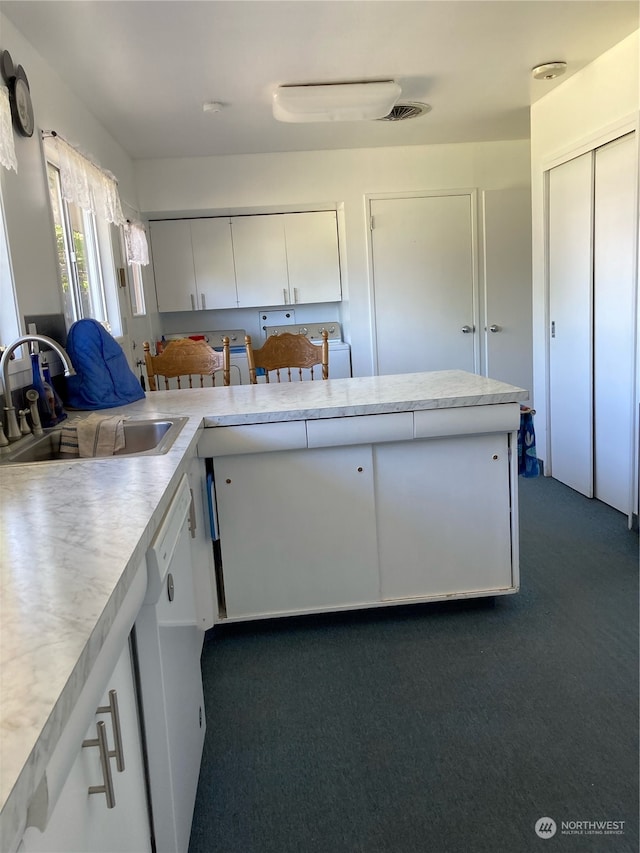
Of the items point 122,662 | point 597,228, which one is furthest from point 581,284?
point 122,662

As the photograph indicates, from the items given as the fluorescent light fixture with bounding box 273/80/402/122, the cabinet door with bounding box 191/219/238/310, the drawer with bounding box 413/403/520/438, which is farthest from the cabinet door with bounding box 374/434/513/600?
the cabinet door with bounding box 191/219/238/310

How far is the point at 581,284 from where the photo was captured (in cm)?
352

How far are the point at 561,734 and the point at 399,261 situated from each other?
3.97 meters

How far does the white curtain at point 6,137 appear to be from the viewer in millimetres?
2068

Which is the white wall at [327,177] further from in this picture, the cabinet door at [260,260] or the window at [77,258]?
the window at [77,258]

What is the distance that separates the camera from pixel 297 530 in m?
2.23

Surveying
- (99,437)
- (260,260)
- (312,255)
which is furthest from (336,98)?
(99,437)

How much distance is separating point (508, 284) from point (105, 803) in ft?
15.9

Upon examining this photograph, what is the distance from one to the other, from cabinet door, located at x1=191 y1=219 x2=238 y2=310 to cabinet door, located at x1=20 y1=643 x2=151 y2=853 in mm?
4333

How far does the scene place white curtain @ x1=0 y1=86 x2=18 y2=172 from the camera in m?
2.07

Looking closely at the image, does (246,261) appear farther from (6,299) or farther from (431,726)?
(431,726)

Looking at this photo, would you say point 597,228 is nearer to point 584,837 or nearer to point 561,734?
point 561,734

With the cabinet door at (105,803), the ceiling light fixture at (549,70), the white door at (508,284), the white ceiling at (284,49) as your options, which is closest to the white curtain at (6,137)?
the white ceiling at (284,49)

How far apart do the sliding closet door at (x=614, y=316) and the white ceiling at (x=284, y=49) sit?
60cm
